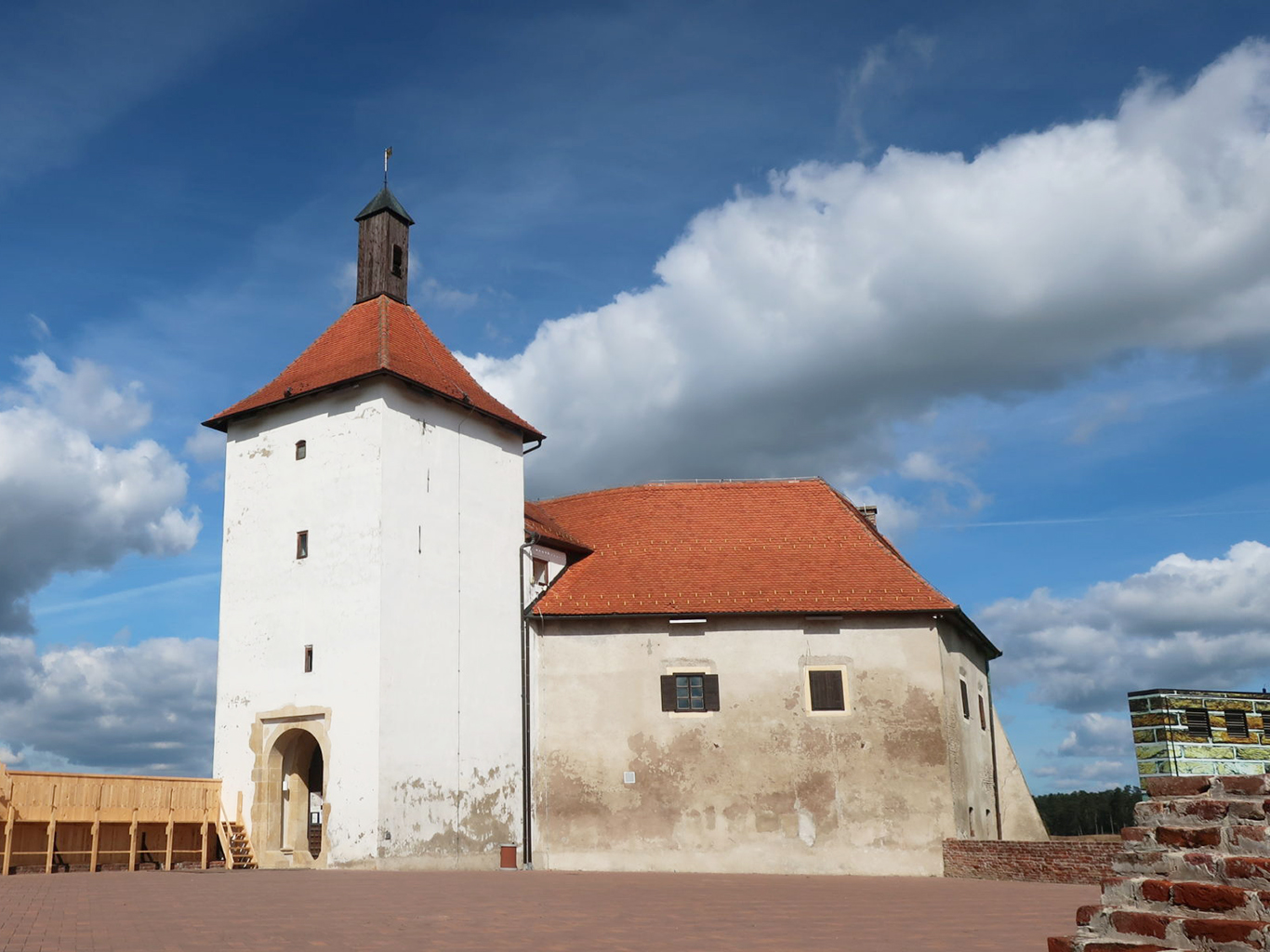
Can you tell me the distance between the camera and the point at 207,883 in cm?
1628

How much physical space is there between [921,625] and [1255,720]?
9.82 meters

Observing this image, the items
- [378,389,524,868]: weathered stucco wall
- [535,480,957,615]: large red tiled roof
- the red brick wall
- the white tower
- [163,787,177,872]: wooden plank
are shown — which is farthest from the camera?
[535,480,957,615]: large red tiled roof

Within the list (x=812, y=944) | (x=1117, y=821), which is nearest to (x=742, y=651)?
(x=812, y=944)

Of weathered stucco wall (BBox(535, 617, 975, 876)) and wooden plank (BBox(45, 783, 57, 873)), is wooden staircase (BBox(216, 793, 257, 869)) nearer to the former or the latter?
wooden plank (BBox(45, 783, 57, 873))

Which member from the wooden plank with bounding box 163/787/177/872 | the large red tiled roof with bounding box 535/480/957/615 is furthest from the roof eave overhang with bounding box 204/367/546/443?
the wooden plank with bounding box 163/787/177/872

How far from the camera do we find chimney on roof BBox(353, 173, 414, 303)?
28.9 m

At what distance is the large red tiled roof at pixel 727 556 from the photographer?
2584 centimetres

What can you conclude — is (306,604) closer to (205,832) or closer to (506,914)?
(205,832)

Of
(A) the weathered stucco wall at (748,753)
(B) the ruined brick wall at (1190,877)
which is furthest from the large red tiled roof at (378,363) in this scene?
(B) the ruined brick wall at (1190,877)

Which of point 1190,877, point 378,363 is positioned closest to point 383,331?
point 378,363

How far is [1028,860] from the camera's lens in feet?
69.2

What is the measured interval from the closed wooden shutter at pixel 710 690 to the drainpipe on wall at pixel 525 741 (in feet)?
13.6

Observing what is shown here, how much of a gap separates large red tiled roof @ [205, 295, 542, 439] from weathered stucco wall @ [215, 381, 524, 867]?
44 cm

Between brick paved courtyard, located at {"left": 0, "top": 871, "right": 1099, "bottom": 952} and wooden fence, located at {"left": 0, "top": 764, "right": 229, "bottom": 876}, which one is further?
wooden fence, located at {"left": 0, "top": 764, "right": 229, "bottom": 876}
